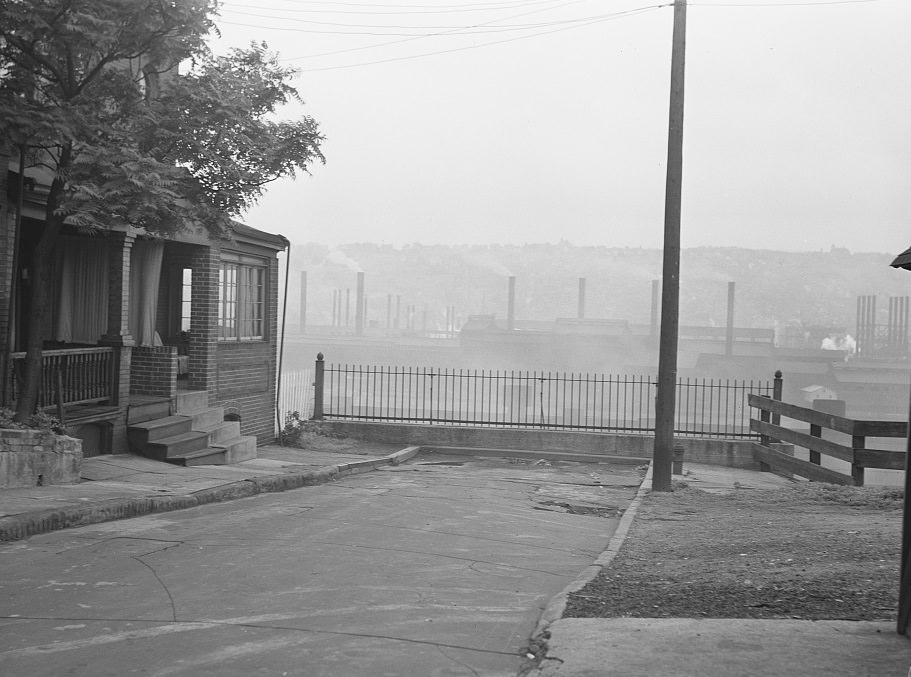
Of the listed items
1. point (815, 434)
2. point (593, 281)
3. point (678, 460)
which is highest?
point (593, 281)

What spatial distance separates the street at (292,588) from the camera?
4898mm

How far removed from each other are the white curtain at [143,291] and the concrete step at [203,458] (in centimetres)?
239

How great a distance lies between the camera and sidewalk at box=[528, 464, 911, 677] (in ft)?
14.5

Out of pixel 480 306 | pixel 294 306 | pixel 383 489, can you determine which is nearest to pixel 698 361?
pixel 383 489

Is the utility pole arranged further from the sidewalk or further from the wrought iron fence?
the sidewalk

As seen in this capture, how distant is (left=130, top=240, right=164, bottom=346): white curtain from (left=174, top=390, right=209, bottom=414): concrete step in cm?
108

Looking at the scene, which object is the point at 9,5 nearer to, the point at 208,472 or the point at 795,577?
the point at 208,472

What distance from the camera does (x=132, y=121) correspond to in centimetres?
1134

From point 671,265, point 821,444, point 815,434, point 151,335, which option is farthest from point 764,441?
point 151,335

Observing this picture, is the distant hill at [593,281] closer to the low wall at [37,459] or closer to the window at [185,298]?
the window at [185,298]

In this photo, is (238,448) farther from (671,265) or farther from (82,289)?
(671,265)

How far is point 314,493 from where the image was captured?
12.5 metres

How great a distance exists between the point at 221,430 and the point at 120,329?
2.77 metres

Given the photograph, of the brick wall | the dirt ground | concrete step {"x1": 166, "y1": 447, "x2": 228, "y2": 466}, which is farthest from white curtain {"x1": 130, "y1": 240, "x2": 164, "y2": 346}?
the dirt ground
